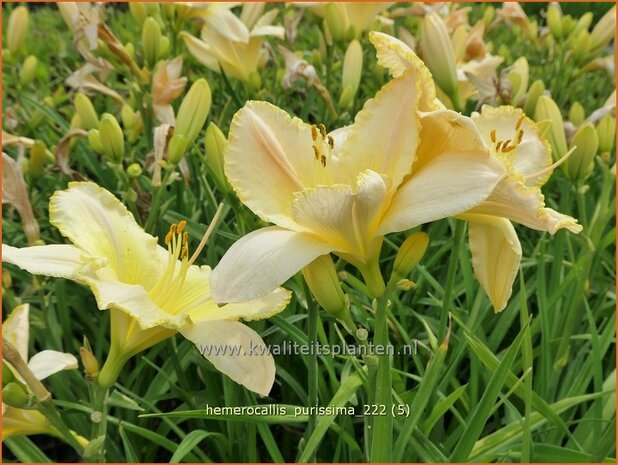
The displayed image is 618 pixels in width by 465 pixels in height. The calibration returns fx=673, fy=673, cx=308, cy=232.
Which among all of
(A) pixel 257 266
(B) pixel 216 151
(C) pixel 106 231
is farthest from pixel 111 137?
(A) pixel 257 266

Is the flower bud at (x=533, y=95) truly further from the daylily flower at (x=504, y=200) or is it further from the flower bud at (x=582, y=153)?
the daylily flower at (x=504, y=200)

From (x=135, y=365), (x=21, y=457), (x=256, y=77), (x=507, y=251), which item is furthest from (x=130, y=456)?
(x=256, y=77)

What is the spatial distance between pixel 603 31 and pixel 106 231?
4.61 feet

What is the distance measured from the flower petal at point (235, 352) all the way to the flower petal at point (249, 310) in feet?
0.04

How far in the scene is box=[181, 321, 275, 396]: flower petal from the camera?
67 centimetres

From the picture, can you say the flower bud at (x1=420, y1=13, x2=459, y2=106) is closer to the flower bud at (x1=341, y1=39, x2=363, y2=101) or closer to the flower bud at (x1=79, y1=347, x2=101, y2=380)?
the flower bud at (x1=341, y1=39, x2=363, y2=101)

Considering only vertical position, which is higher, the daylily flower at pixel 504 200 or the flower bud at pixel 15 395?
the daylily flower at pixel 504 200

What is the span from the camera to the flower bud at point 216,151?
90 centimetres

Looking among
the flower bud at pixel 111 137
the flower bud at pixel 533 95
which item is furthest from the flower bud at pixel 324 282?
the flower bud at pixel 533 95

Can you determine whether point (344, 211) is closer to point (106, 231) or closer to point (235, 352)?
point (235, 352)

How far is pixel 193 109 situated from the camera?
3.42 feet

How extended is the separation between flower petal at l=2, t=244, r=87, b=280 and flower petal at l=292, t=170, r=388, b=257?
9.6 inches

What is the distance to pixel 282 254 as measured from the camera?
0.61 metres

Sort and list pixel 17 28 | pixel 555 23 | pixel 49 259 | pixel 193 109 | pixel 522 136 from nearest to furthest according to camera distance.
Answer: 1. pixel 49 259
2. pixel 522 136
3. pixel 193 109
4. pixel 17 28
5. pixel 555 23
